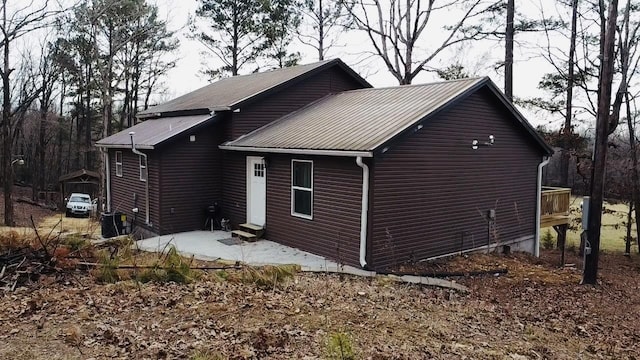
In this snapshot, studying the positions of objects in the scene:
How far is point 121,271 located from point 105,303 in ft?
3.65

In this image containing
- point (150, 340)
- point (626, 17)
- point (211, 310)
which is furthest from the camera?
point (626, 17)

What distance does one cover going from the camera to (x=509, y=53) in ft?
61.2

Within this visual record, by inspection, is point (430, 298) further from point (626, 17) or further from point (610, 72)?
point (626, 17)

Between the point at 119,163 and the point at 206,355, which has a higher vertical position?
the point at 119,163

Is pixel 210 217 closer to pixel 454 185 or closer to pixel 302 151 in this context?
pixel 302 151

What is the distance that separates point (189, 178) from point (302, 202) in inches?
153

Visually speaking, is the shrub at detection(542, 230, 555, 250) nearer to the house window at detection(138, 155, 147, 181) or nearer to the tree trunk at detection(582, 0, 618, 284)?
the tree trunk at detection(582, 0, 618, 284)

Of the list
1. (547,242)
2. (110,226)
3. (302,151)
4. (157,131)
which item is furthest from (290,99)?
(547,242)

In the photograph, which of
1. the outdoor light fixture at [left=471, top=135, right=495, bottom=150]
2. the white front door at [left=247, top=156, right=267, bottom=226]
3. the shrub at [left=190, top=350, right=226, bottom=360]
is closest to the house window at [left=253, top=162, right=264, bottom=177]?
the white front door at [left=247, top=156, right=267, bottom=226]

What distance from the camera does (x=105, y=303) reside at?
236 inches

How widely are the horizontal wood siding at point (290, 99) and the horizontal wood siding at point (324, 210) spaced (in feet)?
7.33

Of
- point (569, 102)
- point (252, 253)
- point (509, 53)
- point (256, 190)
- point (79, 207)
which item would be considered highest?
point (509, 53)

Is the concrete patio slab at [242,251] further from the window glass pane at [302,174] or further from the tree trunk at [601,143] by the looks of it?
the tree trunk at [601,143]

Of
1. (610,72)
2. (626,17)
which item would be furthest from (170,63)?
(610,72)
